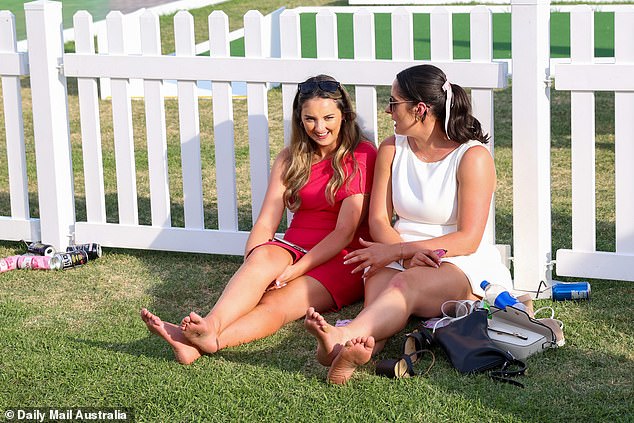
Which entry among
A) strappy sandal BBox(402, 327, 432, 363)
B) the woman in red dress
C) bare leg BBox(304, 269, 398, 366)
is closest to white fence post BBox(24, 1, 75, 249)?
the woman in red dress

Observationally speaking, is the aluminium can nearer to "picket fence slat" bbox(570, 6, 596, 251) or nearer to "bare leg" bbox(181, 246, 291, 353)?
"picket fence slat" bbox(570, 6, 596, 251)

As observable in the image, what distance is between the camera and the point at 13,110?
5.64m

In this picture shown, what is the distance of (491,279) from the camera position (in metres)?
4.46

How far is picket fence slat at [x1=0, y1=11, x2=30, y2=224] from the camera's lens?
558cm

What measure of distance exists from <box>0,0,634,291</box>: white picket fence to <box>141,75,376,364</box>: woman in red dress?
0.91 feet

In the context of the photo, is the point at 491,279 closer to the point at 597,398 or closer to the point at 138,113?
the point at 597,398

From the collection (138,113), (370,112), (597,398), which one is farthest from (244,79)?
(138,113)

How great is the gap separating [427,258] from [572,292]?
0.78 meters

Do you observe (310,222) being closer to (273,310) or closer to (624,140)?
(273,310)

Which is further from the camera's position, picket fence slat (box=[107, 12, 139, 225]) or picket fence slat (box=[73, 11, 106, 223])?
picket fence slat (box=[73, 11, 106, 223])

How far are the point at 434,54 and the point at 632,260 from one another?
→ 1282 mm

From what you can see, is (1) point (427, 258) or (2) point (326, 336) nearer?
(2) point (326, 336)

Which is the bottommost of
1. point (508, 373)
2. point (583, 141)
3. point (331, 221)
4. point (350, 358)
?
point (508, 373)

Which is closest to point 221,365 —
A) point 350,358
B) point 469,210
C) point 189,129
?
point 350,358
